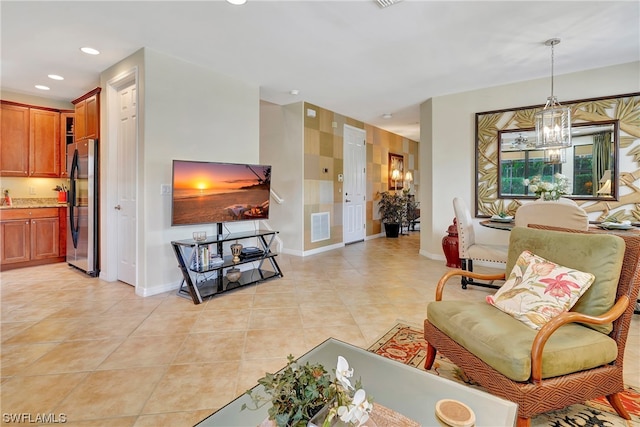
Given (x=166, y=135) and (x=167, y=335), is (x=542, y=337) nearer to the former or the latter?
(x=167, y=335)

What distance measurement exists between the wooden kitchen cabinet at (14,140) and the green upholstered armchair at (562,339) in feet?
19.9

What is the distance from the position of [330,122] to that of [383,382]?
17.3 ft

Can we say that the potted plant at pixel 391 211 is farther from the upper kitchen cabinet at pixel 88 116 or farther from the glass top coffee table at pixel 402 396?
the glass top coffee table at pixel 402 396

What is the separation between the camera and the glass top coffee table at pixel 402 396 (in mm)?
1041

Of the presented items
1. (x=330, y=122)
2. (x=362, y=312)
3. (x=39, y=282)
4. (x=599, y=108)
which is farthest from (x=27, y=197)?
(x=599, y=108)

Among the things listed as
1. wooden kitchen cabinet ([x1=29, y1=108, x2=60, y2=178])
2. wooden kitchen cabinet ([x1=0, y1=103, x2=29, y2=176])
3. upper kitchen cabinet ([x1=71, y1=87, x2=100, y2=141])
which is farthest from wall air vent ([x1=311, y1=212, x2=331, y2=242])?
wooden kitchen cabinet ([x1=0, y1=103, x2=29, y2=176])

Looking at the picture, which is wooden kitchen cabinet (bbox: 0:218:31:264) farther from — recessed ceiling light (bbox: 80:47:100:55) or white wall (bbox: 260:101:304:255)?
white wall (bbox: 260:101:304:255)

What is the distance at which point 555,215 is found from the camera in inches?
110

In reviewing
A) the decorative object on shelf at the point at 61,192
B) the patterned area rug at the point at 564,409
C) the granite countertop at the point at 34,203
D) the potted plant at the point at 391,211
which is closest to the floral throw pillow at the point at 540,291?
the patterned area rug at the point at 564,409

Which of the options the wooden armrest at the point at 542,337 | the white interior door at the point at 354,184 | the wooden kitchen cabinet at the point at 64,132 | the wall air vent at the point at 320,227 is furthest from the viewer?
the white interior door at the point at 354,184

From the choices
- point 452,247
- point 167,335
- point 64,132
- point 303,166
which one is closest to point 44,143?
point 64,132

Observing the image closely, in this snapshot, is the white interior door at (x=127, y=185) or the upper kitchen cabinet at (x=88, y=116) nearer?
the white interior door at (x=127, y=185)

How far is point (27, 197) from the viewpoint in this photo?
4867mm

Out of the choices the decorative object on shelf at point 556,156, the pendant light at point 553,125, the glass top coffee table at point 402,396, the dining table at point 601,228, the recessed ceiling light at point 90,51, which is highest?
the recessed ceiling light at point 90,51
